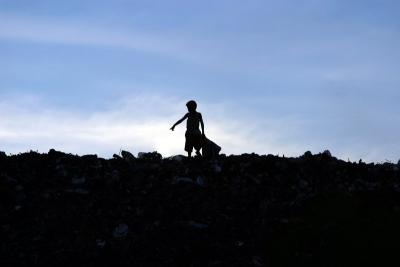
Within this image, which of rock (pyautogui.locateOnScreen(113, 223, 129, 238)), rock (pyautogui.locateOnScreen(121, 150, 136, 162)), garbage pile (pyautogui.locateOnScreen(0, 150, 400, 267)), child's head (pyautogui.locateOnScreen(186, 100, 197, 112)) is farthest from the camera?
child's head (pyautogui.locateOnScreen(186, 100, 197, 112))

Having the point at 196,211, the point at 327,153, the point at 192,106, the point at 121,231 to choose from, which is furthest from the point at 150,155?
the point at 121,231

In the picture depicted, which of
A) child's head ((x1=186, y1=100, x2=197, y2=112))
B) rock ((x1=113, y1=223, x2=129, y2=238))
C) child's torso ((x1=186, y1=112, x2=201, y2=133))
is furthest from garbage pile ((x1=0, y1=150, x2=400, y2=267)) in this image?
child's head ((x1=186, y1=100, x2=197, y2=112))

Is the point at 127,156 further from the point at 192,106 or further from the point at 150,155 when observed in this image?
the point at 192,106

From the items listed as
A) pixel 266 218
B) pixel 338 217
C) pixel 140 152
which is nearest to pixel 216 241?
pixel 266 218

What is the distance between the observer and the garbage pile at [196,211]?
16.6 m

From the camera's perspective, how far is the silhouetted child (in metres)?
23.7

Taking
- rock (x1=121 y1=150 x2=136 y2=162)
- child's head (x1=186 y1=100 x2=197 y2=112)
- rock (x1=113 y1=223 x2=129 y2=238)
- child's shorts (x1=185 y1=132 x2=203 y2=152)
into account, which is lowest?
rock (x1=113 y1=223 x2=129 y2=238)

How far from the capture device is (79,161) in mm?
22484

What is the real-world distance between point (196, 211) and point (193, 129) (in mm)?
5439

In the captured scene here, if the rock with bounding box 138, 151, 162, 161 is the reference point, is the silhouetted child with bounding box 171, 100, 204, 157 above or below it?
above

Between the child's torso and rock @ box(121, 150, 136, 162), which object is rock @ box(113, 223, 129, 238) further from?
the child's torso

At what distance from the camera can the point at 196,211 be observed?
18672 millimetres

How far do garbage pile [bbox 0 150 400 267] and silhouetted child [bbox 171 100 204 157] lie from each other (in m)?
0.82

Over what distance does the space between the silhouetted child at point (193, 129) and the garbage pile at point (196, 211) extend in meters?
0.82
